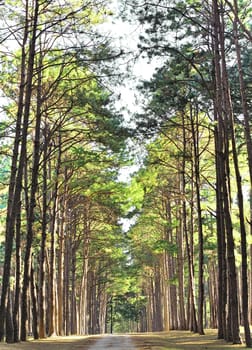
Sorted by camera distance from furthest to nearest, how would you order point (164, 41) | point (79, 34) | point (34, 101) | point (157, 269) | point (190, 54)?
point (157, 269) < point (34, 101) < point (190, 54) < point (164, 41) < point (79, 34)

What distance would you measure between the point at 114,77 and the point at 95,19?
6.75 feet

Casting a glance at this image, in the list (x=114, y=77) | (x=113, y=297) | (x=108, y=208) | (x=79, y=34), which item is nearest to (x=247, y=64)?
(x=114, y=77)

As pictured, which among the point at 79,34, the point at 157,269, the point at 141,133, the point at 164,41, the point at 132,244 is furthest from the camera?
the point at 157,269

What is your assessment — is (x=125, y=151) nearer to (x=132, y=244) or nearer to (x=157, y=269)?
(x=132, y=244)

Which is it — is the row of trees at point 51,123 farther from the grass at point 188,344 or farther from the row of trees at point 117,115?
the grass at point 188,344

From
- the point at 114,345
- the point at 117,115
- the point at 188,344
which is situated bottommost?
the point at 114,345

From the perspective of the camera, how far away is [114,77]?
729 inches

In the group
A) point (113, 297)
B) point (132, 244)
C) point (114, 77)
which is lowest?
point (113, 297)

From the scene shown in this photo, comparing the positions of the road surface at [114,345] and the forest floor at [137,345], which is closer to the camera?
the forest floor at [137,345]

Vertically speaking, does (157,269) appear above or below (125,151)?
below

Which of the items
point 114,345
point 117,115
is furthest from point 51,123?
point 114,345

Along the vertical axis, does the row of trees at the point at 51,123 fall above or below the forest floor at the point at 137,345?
above

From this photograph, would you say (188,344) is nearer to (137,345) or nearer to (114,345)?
(137,345)

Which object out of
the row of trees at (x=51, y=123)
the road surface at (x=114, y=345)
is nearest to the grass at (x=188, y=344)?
the road surface at (x=114, y=345)
